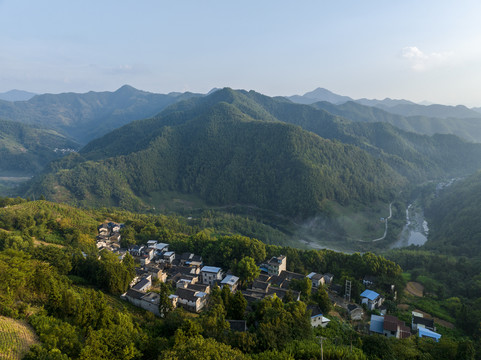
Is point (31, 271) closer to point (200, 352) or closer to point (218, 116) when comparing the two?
point (200, 352)

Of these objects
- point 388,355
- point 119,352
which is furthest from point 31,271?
point 388,355

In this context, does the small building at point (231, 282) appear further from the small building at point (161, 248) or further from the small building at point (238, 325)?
the small building at point (161, 248)

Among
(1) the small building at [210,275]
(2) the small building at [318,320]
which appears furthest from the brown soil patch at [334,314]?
(1) the small building at [210,275]

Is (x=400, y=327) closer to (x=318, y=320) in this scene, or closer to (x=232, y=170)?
(x=318, y=320)

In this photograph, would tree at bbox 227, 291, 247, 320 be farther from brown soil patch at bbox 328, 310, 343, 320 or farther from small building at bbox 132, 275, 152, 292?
small building at bbox 132, 275, 152, 292

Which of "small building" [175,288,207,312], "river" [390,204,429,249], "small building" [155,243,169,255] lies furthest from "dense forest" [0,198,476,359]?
"river" [390,204,429,249]
